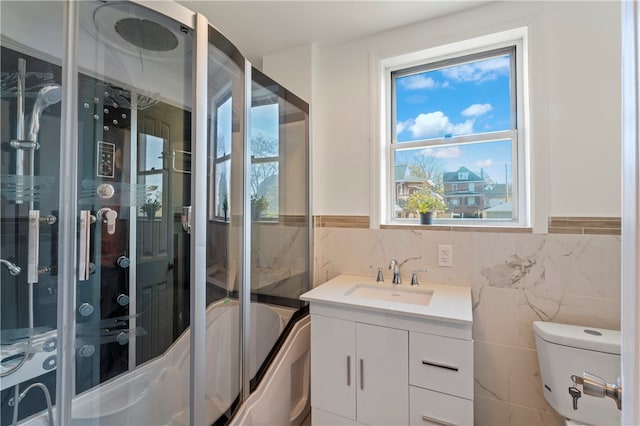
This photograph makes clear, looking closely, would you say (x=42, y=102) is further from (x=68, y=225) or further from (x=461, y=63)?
(x=461, y=63)

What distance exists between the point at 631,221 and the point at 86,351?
153 centimetres

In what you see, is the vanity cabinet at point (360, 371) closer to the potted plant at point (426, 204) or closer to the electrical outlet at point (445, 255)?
the electrical outlet at point (445, 255)

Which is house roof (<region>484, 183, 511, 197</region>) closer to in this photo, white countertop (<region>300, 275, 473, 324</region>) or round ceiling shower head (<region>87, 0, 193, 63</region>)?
white countertop (<region>300, 275, 473, 324</region>)

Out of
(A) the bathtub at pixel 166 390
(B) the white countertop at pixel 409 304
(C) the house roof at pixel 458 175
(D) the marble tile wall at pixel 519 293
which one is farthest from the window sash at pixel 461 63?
(A) the bathtub at pixel 166 390

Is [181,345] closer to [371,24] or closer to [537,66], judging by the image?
[371,24]

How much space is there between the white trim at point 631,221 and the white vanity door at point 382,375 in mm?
915

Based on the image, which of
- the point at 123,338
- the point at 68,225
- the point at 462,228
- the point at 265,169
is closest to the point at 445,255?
the point at 462,228

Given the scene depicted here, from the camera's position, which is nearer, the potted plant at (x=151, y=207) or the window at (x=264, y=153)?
the potted plant at (x=151, y=207)

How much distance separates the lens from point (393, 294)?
64.8 inches

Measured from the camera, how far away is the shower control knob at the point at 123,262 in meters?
1.10

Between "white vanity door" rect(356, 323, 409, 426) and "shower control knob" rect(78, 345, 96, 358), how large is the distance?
42.5 inches

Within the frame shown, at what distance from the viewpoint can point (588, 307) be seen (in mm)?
1345

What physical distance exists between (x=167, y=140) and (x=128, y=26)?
0.41 m

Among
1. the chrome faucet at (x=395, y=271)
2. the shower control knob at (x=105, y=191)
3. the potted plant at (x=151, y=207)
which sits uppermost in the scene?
the shower control knob at (x=105, y=191)
